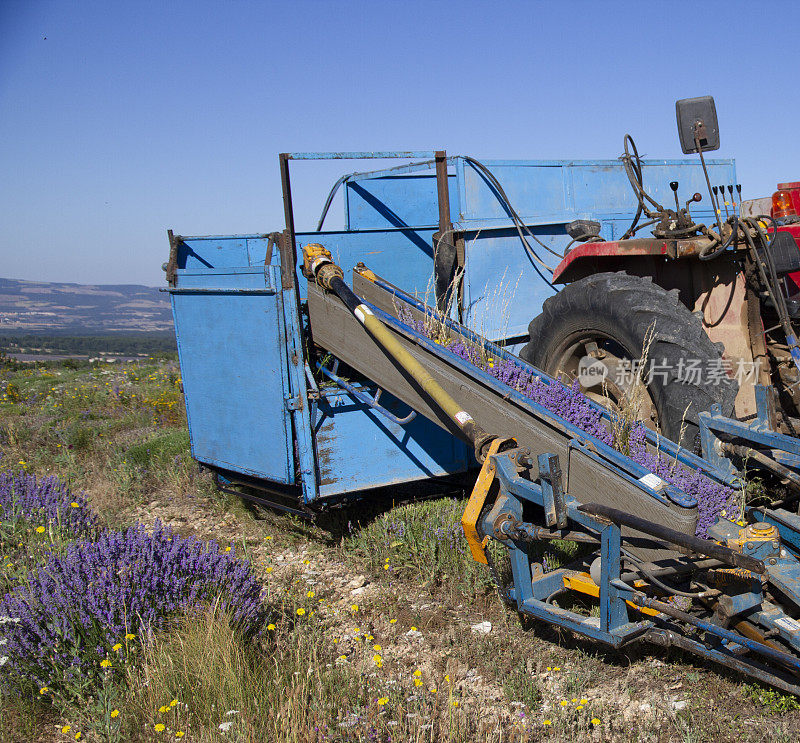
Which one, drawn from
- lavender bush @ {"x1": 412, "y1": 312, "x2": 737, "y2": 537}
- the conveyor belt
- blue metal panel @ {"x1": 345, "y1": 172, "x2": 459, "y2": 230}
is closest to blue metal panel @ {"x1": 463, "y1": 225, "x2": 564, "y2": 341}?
blue metal panel @ {"x1": 345, "y1": 172, "x2": 459, "y2": 230}

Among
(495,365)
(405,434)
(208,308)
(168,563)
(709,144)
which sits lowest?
(168,563)

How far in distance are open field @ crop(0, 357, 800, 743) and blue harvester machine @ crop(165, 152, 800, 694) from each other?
0.84 ft

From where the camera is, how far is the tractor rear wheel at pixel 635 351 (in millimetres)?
3430

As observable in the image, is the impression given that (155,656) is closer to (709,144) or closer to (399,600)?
(399,600)

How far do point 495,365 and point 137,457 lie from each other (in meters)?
3.56

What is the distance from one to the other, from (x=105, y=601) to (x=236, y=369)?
66.8 inches

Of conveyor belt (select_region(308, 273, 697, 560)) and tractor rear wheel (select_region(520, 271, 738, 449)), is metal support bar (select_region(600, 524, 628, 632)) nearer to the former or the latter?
conveyor belt (select_region(308, 273, 697, 560))

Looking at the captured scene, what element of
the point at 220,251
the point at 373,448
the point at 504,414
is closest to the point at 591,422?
the point at 504,414

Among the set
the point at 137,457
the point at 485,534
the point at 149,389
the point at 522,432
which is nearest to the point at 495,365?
the point at 522,432

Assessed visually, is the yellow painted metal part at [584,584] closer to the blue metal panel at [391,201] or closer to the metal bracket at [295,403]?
the metal bracket at [295,403]

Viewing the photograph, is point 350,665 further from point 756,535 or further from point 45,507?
point 45,507

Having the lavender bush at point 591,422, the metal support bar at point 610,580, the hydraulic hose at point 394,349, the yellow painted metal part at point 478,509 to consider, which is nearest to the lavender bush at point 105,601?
the yellow painted metal part at point 478,509

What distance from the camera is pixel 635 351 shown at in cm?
368

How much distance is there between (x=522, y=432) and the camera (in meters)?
3.05
